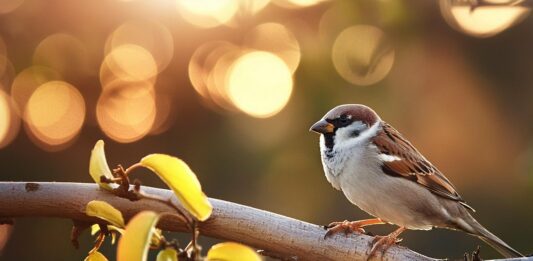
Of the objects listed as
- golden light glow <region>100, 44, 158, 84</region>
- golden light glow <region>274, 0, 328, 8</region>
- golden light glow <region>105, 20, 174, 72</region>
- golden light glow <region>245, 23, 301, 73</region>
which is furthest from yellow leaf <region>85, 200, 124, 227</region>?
golden light glow <region>100, 44, 158, 84</region>

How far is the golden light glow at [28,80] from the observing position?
3857 mm

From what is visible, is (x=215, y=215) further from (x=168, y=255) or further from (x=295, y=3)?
(x=295, y=3)

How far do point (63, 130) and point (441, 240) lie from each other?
7.03 feet

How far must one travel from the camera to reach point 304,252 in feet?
3.95

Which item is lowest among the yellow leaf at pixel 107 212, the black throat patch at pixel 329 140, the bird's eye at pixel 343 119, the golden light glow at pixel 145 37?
the yellow leaf at pixel 107 212

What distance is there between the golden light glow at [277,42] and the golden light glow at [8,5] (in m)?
1.09

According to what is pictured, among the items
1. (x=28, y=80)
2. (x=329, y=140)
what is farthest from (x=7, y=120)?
(x=329, y=140)

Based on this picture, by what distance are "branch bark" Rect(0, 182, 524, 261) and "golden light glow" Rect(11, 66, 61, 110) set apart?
9.10ft

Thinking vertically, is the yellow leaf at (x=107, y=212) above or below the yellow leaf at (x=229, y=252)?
below

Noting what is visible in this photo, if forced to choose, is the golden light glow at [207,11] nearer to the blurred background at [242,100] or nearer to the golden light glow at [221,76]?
the blurred background at [242,100]

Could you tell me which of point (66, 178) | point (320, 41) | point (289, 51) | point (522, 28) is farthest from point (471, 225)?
point (66, 178)

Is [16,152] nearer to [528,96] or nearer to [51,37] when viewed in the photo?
[51,37]

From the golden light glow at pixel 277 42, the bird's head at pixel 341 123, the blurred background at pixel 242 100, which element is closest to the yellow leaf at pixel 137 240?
the bird's head at pixel 341 123

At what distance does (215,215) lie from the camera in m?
1.20
